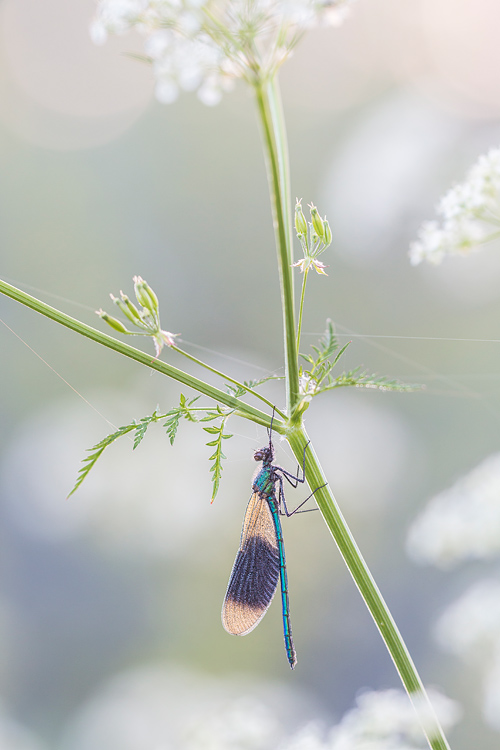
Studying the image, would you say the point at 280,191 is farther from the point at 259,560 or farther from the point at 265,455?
the point at 259,560

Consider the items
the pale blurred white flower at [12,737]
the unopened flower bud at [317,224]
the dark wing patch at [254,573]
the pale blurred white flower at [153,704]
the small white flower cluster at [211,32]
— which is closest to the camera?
the small white flower cluster at [211,32]

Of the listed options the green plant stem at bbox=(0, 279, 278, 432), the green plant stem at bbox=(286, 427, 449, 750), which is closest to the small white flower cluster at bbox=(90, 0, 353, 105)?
the green plant stem at bbox=(0, 279, 278, 432)

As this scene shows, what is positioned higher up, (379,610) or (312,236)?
(312,236)

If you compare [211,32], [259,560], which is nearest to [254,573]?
[259,560]

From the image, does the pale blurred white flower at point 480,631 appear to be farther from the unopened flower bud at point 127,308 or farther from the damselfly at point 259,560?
the unopened flower bud at point 127,308

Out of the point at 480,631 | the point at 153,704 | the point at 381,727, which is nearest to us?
the point at 381,727

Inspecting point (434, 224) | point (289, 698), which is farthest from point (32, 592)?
point (434, 224)

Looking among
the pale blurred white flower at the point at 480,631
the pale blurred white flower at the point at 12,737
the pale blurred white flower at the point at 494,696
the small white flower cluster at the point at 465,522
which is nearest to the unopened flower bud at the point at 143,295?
the small white flower cluster at the point at 465,522
